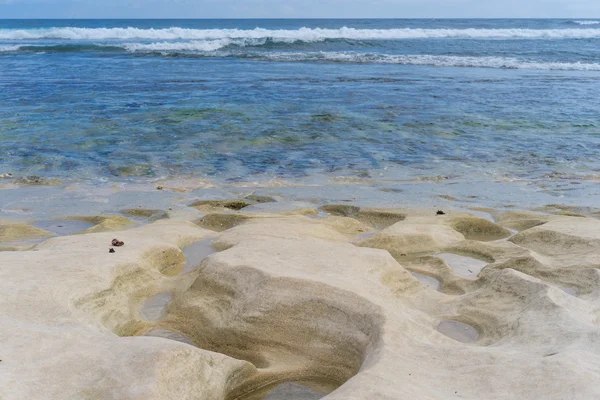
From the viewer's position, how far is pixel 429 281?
16.1ft

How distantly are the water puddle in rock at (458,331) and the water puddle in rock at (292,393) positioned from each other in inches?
41.4

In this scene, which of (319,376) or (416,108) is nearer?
(319,376)

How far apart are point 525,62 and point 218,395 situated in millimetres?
26967

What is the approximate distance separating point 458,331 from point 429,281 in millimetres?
1049

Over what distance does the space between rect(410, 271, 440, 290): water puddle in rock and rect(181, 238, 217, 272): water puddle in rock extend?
173 centimetres

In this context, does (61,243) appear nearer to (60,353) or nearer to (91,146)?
(60,353)

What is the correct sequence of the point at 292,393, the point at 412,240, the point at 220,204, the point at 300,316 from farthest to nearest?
the point at 220,204, the point at 412,240, the point at 300,316, the point at 292,393

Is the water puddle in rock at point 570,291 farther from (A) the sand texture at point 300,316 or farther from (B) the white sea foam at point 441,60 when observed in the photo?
(B) the white sea foam at point 441,60

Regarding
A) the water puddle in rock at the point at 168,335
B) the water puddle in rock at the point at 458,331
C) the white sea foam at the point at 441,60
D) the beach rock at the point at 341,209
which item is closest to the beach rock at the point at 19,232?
the water puddle in rock at the point at 168,335

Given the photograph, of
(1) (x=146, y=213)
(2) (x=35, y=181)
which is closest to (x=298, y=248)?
(1) (x=146, y=213)

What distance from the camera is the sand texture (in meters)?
2.84

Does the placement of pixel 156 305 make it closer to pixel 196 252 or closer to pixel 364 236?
pixel 196 252

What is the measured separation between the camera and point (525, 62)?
27.0 m

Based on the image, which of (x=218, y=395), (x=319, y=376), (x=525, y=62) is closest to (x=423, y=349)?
(x=319, y=376)
